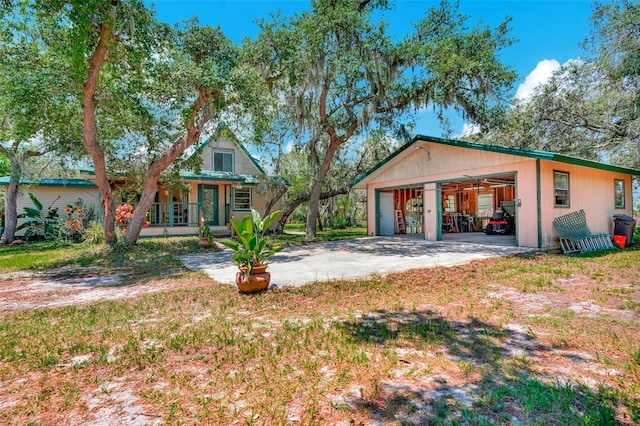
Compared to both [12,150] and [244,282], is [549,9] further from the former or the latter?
[12,150]

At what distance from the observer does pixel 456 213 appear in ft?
57.0

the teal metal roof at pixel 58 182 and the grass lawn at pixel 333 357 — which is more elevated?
the teal metal roof at pixel 58 182

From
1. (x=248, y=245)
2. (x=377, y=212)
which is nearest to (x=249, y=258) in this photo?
(x=248, y=245)

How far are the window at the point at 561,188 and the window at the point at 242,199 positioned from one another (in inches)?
545

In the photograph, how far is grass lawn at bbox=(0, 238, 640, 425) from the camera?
83.0 inches

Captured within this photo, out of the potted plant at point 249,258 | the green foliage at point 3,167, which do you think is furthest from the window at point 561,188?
the green foliage at point 3,167

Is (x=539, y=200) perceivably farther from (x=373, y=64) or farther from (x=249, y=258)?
(x=249, y=258)

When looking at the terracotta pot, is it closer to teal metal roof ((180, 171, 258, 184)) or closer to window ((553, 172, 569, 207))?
window ((553, 172, 569, 207))

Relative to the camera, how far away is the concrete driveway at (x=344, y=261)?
642 centimetres

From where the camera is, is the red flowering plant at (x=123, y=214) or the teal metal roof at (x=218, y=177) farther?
the teal metal roof at (x=218, y=177)

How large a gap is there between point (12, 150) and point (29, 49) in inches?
270

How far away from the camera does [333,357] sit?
2.84 metres

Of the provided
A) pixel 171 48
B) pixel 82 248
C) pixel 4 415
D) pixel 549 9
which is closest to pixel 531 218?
pixel 549 9

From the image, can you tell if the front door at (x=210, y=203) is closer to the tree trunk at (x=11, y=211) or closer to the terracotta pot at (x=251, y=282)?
the tree trunk at (x=11, y=211)
